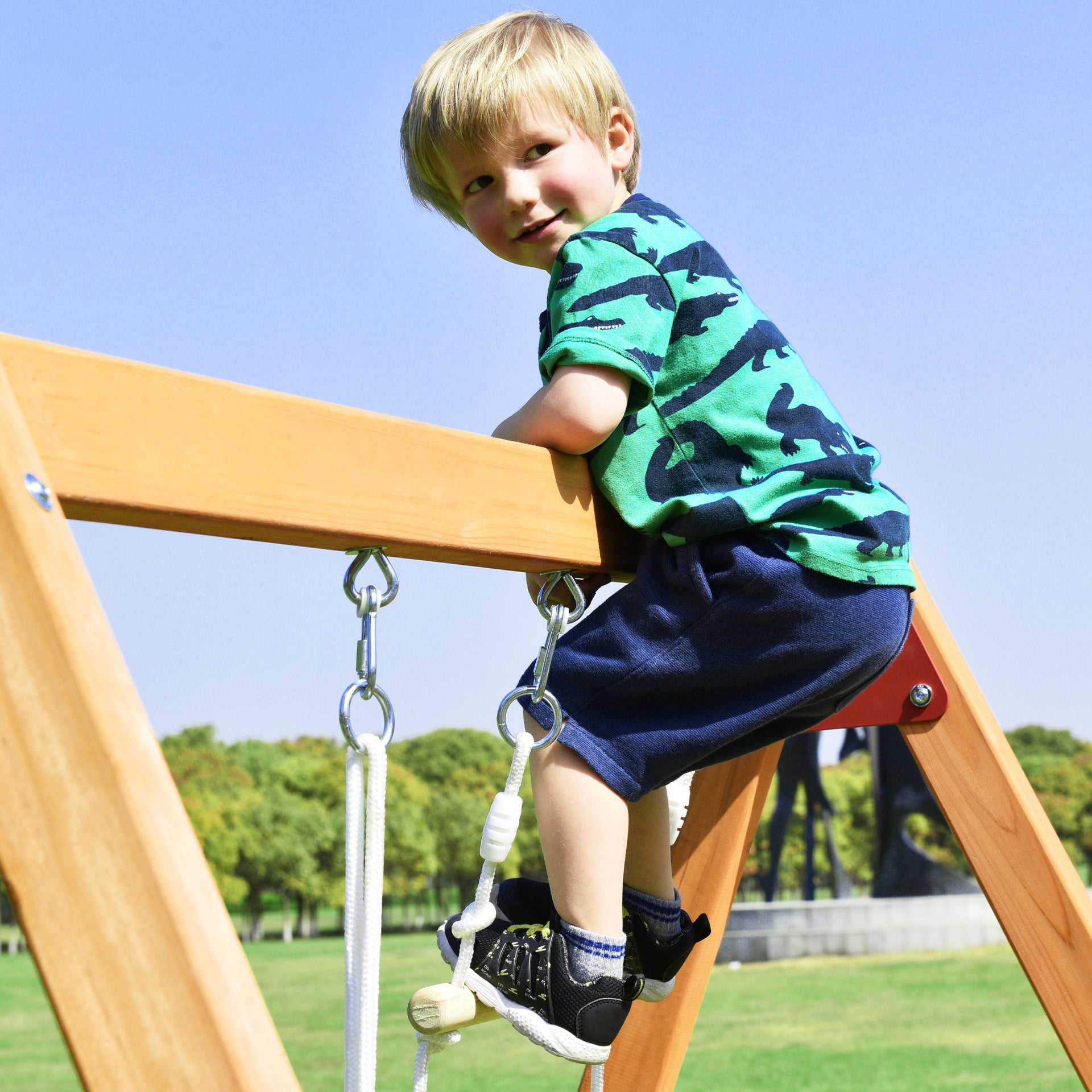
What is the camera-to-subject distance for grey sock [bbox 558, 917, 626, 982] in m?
1.01

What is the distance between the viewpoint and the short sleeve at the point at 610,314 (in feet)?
3.33

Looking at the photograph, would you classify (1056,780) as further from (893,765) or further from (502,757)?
(502,757)

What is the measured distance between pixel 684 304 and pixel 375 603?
46 cm

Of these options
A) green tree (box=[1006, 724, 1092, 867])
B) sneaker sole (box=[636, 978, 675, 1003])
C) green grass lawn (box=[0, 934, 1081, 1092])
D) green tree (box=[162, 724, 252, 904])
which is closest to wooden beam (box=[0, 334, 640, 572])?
sneaker sole (box=[636, 978, 675, 1003])

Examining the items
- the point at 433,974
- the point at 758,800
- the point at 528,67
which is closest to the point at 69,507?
the point at 528,67

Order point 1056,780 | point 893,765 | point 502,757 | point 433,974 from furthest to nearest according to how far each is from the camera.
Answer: point 1056,780 → point 502,757 → point 893,765 → point 433,974

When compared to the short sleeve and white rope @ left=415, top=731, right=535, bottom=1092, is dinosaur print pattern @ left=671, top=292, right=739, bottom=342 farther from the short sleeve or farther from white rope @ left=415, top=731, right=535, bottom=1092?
white rope @ left=415, top=731, right=535, bottom=1092

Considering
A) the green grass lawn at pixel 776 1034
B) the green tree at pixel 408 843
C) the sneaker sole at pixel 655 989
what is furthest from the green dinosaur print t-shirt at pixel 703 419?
the green tree at pixel 408 843

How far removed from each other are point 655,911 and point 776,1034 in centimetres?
578

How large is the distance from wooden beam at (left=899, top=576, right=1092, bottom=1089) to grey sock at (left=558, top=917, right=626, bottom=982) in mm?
642

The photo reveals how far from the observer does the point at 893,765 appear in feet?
29.2

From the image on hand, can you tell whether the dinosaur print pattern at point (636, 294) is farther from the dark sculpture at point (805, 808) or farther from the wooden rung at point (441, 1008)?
the dark sculpture at point (805, 808)

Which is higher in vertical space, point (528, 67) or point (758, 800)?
point (528, 67)

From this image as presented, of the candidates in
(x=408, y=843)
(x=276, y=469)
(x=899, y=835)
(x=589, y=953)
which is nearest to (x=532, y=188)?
(x=276, y=469)
